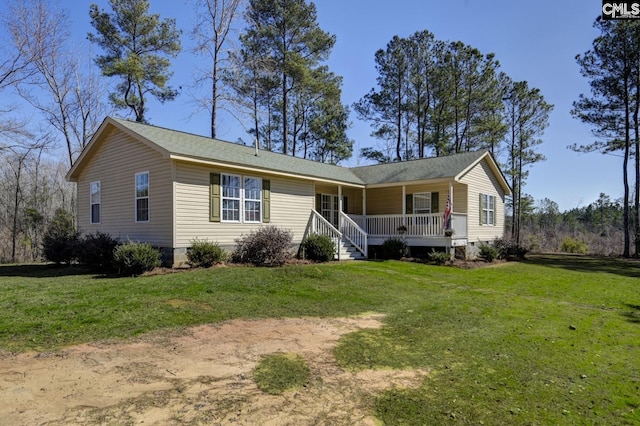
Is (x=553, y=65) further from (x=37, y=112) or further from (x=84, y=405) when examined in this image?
(x=37, y=112)

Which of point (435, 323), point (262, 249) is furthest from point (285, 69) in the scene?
point (435, 323)

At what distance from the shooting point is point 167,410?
3.16m

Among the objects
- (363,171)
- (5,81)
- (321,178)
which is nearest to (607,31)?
(363,171)

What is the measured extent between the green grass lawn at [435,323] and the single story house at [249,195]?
238 centimetres

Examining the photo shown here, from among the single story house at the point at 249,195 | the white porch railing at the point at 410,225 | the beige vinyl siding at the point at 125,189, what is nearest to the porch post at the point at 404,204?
the white porch railing at the point at 410,225

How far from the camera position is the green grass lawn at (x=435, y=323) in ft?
11.6

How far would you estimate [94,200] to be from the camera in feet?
47.9

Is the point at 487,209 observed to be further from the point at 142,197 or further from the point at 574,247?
the point at 142,197

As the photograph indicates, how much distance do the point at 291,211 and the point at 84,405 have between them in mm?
11963

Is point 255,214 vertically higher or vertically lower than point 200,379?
higher

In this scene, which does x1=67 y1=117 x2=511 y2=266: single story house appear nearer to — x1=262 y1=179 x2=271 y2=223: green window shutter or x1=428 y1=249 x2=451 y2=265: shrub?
x1=262 y1=179 x2=271 y2=223: green window shutter

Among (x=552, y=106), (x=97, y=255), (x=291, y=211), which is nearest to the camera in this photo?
(x=97, y=255)

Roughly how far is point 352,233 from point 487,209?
7.83 m

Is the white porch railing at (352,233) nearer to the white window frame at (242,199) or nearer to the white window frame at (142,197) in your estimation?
the white window frame at (242,199)
